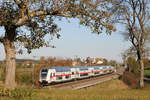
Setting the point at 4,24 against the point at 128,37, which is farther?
the point at 128,37

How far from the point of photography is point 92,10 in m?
10.5

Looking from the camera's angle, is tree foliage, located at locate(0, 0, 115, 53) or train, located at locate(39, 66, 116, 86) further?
train, located at locate(39, 66, 116, 86)

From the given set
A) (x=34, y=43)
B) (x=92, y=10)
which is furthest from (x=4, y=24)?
(x=92, y=10)

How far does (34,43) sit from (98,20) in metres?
3.45

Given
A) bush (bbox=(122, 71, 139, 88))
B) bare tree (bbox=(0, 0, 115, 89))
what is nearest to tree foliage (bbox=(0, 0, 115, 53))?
bare tree (bbox=(0, 0, 115, 89))

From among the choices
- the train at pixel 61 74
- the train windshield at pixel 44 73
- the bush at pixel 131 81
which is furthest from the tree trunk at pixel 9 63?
the train windshield at pixel 44 73

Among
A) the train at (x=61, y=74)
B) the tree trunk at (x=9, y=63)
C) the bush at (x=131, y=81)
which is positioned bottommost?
the bush at (x=131, y=81)

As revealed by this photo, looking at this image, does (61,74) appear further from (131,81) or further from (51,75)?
(131,81)

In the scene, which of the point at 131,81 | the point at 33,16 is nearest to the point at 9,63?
the point at 33,16

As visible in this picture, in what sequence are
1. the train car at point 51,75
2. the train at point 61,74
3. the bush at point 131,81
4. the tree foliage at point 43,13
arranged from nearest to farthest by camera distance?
the tree foliage at point 43,13, the train car at point 51,75, the train at point 61,74, the bush at point 131,81

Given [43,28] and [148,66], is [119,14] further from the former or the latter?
[148,66]

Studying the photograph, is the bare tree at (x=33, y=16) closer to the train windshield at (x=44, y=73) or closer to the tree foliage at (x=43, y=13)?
the tree foliage at (x=43, y=13)

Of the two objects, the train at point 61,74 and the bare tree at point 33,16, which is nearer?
the bare tree at point 33,16

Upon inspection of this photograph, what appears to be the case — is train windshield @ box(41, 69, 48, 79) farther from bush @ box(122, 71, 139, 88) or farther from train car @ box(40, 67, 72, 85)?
bush @ box(122, 71, 139, 88)
